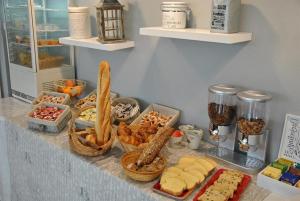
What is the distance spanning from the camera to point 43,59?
7.02 feet

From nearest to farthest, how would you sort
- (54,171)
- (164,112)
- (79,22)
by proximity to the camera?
(54,171), (164,112), (79,22)

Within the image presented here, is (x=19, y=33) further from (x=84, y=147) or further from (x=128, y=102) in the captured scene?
(x=84, y=147)

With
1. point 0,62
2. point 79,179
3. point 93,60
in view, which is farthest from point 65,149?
point 0,62

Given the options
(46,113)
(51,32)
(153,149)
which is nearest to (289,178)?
(153,149)

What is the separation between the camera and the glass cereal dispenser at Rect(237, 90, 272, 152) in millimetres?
1293

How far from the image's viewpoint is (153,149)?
1.29 metres

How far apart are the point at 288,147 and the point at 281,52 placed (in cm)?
40

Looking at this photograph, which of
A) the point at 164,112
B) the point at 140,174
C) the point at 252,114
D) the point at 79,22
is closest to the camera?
the point at 140,174

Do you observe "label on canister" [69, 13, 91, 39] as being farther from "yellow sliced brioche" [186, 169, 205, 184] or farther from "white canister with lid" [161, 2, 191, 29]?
"yellow sliced brioche" [186, 169, 205, 184]

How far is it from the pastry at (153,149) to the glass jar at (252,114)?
0.33 meters

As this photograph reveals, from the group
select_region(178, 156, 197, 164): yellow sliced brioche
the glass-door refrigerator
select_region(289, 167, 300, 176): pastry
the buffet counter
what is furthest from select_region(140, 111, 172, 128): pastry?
the glass-door refrigerator

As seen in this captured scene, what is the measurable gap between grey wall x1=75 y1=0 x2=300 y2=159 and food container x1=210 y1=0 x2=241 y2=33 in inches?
3.2

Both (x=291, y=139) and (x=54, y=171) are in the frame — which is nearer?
(x=291, y=139)

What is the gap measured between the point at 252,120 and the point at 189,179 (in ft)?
1.23
